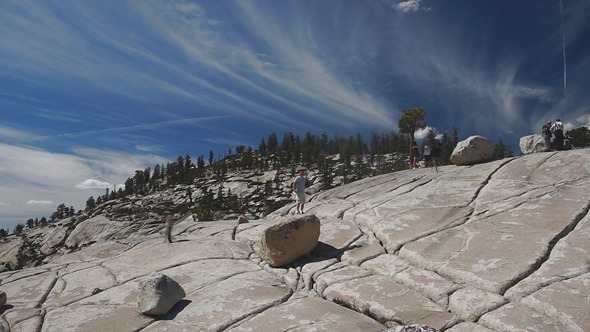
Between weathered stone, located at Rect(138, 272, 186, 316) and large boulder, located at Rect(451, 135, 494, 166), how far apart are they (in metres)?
17.3

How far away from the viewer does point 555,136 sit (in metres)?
17.9

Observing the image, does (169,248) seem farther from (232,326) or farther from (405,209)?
(405,209)

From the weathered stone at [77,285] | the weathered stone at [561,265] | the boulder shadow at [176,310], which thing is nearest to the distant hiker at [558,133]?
the weathered stone at [561,265]

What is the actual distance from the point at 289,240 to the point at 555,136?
17.4 meters

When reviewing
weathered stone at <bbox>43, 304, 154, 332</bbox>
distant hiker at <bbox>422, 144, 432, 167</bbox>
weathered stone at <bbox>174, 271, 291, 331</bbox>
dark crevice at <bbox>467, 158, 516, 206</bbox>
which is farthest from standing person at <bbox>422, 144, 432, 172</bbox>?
weathered stone at <bbox>43, 304, 154, 332</bbox>

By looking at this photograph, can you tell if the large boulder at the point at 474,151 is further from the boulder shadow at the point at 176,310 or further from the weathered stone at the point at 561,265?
the boulder shadow at the point at 176,310

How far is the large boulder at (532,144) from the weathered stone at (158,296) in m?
21.2

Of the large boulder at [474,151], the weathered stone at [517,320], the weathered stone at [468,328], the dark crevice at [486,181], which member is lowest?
the weathered stone at [468,328]

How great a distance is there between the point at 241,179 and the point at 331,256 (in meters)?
97.9

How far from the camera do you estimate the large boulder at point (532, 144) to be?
18359 millimetres

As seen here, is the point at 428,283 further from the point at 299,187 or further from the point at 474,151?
the point at 474,151

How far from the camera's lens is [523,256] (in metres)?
8.56

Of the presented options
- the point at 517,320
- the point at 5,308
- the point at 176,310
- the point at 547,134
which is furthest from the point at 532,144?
the point at 5,308

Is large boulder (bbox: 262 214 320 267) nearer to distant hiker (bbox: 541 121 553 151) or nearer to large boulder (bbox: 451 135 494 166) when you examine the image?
large boulder (bbox: 451 135 494 166)
